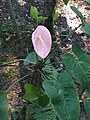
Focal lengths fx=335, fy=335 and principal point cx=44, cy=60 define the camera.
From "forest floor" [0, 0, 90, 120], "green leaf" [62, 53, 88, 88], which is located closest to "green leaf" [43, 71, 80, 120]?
"green leaf" [62, 53, 88, 88]

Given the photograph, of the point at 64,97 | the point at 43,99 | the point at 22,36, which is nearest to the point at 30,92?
the point at 43,99

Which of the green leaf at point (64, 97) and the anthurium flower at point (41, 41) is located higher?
the anthurium flower at point (41, 41)

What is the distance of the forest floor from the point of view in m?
2.37

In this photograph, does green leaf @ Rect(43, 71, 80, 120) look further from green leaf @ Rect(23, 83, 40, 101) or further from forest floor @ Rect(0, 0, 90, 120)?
forest floor @ Rect(0, 0, 90, 120)

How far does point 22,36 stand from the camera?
2.75 meters

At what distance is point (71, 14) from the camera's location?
304 centimetres

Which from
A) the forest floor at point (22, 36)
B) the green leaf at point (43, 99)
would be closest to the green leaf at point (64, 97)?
the green leaf at point (43, 99)

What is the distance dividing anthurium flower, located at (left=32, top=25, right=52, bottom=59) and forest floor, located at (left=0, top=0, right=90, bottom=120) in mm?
1000

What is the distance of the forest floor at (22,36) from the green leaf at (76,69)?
92cm

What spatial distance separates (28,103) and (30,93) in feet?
1.52

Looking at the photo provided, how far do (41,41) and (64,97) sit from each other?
23cm

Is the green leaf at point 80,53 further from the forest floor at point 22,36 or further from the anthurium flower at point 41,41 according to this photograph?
the forest floor at point 22,36

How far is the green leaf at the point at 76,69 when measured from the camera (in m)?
1.30

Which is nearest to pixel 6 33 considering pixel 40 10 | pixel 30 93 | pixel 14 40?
pixel 14 40
